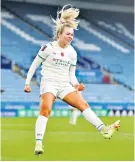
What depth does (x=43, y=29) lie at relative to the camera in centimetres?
2769

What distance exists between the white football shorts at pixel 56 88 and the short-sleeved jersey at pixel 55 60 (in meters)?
0.07

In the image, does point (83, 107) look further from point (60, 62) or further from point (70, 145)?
point (70, 145)

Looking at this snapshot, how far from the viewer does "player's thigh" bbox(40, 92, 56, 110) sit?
7.69 meters

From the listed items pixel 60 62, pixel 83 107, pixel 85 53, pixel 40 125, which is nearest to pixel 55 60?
pixel 60 62

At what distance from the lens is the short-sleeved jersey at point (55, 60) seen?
795cm

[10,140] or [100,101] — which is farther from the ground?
[100,101]

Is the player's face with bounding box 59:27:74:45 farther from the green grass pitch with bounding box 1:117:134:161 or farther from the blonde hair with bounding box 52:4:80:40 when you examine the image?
the green grass pitch with bounding box 1:117:134:161

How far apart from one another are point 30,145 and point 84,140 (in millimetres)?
1802

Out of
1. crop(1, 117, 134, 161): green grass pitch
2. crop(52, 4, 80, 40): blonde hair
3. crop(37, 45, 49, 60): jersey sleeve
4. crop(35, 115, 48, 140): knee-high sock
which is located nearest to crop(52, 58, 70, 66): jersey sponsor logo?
crop(37, 45, 49, 60): jersey sleeve

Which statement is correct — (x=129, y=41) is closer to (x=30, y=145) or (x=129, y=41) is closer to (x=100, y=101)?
(x=100, y=101)

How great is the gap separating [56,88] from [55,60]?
43 cm

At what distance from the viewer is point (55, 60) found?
7961 mm

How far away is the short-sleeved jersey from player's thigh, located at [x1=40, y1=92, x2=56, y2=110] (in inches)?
11.2

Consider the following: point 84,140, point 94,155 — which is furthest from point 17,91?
point 94,155
